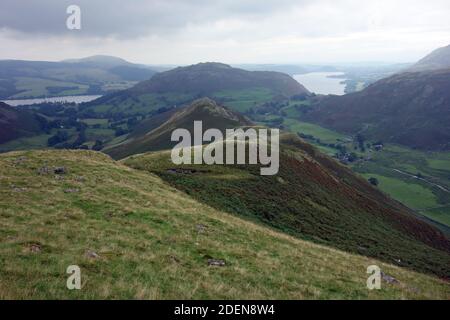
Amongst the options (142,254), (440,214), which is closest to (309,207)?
(142,254)

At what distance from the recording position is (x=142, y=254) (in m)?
19.9

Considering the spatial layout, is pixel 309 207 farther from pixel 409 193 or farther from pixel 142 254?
pixel 409 193

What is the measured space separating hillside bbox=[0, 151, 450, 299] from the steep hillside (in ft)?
52.9

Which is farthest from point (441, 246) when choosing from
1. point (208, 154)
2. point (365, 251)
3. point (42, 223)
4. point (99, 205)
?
point (42, 223)

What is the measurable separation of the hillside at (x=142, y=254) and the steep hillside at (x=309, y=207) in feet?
52.9

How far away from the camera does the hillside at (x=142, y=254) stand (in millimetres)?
15656

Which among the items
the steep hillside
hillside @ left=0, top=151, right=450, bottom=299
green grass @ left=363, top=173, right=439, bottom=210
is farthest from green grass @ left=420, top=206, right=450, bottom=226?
hillside @ left=0, top=151, right=450, bottom=299

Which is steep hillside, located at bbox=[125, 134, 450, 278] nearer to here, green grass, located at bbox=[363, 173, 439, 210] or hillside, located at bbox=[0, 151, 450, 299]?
hillside, located at bbox=[0, 151, 450, 299]

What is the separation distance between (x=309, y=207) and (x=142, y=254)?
1667 inches

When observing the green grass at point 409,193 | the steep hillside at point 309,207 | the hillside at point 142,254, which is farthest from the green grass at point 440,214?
the hillside at point 142,254

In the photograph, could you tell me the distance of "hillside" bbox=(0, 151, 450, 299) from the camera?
1566 centimetres

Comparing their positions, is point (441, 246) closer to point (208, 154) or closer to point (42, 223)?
point (208, 154)

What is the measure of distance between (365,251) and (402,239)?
19.6 metres

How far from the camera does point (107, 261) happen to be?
18.1 metres
